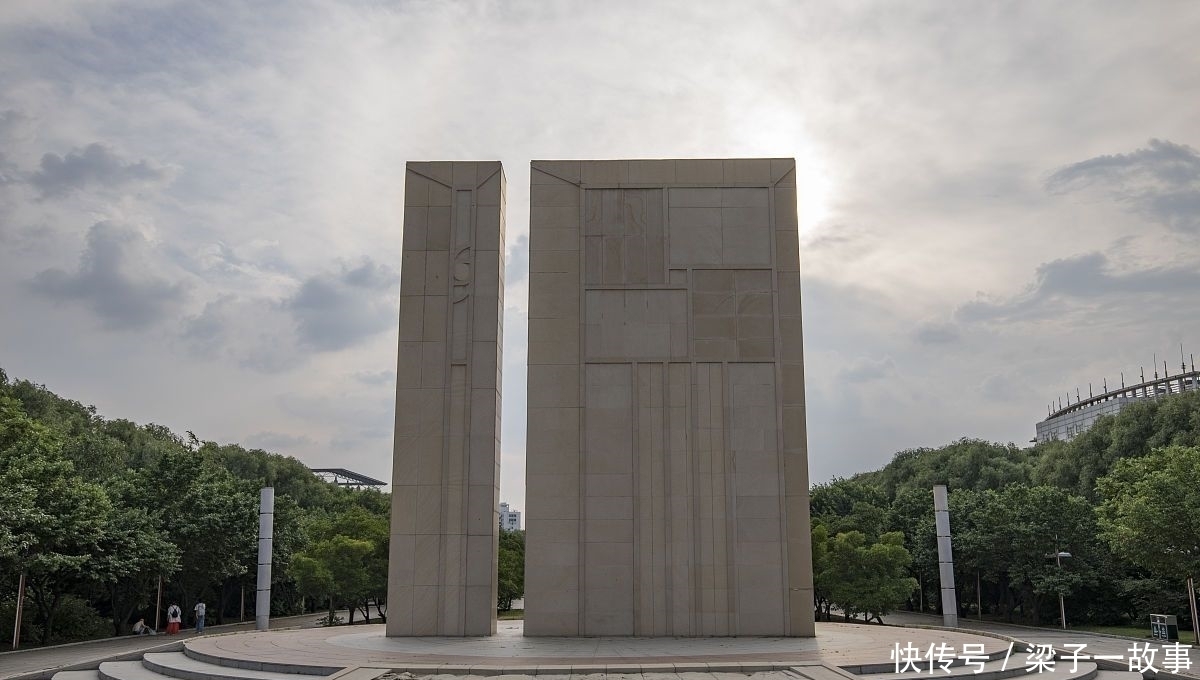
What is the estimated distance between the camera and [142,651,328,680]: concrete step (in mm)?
16172

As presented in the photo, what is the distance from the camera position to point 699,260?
24.6 meters

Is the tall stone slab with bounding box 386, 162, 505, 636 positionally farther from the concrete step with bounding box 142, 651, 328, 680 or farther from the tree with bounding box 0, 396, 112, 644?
the tree with bounding box 0, 396, 112, 644

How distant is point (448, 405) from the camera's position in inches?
941

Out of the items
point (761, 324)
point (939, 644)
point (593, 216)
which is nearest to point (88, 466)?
point (593, 216)

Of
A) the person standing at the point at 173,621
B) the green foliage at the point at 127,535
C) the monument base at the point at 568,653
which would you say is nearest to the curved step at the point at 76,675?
the monument base at the point at 568,653

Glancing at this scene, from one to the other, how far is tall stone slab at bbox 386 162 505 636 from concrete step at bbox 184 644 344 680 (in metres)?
5.49

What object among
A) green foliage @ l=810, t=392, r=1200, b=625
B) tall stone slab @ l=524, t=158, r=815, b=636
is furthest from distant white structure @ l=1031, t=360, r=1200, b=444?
tall stone slab @ l=524, t=158, r=815, b=636

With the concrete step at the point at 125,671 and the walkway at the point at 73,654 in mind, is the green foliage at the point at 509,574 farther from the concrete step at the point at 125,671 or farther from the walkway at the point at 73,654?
the concrete step at the point at 125,671

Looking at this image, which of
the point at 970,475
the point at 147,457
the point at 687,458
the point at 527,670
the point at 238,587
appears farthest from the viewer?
the point at 970,475

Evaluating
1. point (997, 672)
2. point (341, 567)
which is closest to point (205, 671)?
point (997, 672)

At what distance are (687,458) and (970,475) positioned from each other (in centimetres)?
5264

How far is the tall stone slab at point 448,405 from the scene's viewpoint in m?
23.1

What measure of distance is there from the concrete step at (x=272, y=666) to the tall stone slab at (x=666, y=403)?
7.45 meters

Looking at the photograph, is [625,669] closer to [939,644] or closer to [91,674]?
[939,644]
